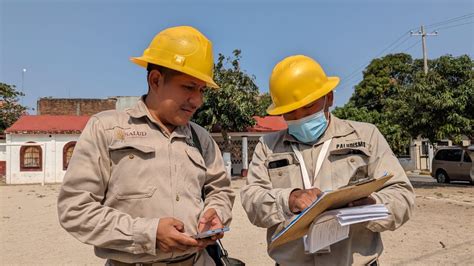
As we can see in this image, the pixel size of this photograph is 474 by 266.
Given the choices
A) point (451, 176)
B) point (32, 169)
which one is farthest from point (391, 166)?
point (32, 169)

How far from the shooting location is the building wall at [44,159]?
22703 mm

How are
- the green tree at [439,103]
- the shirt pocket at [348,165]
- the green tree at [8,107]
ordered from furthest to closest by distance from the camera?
the green tree at [8,107], the green tree at [439,103], the shirt pocket at [348,165]

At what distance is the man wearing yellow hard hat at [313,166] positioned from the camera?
2000 mm

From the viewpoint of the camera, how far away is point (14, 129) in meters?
22.7

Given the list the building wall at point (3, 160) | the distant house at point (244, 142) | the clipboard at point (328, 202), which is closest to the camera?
the clipboard at point (328, 202)

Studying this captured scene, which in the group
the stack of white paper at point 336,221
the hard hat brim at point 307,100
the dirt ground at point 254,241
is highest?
the hard hat brim at point 307,100

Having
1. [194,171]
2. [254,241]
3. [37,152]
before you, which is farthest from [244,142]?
[194,171]

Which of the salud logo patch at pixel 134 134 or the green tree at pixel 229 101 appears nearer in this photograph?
the salud logo patch at pixel 134 134

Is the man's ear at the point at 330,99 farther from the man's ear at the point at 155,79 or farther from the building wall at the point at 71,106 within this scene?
the building wall at the point at 71,106

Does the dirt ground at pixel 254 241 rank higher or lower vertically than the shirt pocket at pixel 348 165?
lower

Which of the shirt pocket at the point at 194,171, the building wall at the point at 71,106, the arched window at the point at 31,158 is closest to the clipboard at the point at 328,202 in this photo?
the shirt pocket at the point at 194,171

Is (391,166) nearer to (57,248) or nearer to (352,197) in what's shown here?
(352,197)

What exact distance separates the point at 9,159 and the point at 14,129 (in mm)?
1704

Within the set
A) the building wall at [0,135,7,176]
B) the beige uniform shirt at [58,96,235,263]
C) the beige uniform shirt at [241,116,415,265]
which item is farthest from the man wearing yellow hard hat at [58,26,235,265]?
the building wall at [0,135,7,176]
